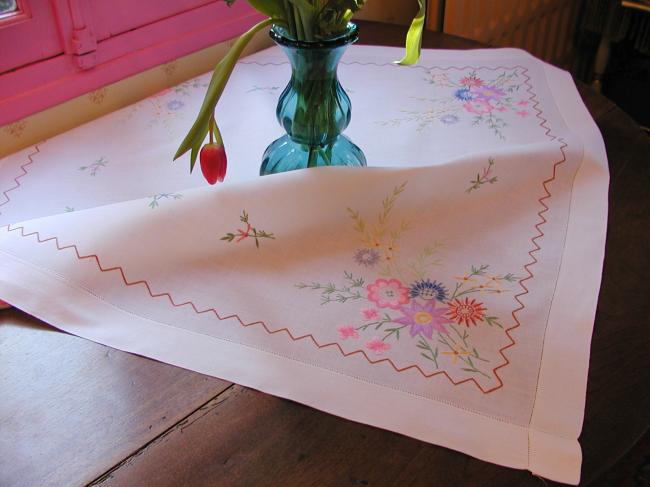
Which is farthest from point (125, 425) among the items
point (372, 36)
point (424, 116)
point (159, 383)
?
point (372, 36)

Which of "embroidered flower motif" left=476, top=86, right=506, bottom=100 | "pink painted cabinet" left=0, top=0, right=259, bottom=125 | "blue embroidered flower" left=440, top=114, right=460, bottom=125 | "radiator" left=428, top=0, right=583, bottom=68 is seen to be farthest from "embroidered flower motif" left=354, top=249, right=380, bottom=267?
"radiator" left=428, top=0, right=583, bottom=68

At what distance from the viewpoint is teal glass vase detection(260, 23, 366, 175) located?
79 cm

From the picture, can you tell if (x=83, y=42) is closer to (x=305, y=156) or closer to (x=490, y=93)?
(x=305, y=156)

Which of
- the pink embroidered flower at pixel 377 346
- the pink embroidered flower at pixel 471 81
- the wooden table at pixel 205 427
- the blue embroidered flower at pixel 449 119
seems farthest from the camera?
the pink embroidered flower at pixel 471 81

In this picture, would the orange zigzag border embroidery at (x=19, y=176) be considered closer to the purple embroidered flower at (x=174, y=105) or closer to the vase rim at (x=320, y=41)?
the purple embroidered flower at (x=174, y=105)

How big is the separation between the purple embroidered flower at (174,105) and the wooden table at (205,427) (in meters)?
0.49

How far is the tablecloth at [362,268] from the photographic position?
0.65 meters

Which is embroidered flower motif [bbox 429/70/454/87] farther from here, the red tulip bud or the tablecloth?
the red tulip bud

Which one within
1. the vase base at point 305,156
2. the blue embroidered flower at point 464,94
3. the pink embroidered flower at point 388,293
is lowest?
the pink embroidered flower at point 388,293

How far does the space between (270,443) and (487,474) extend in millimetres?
188

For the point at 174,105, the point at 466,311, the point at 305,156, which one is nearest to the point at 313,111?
the point at 305,156

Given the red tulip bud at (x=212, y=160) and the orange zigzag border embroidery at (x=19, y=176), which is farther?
the orange zigzag border embroidery at (x=19, y=176)

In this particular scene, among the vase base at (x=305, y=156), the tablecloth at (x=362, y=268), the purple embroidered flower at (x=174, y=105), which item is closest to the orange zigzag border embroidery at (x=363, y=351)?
the tablecloth at (x=362, y=268)

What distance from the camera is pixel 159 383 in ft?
2.20
